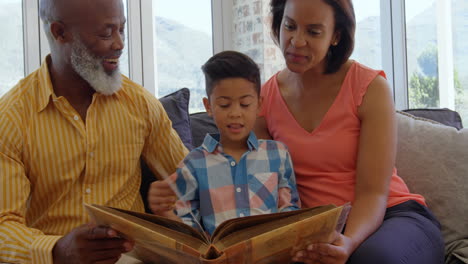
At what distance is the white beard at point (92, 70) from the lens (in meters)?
1.49

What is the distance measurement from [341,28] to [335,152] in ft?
1.42

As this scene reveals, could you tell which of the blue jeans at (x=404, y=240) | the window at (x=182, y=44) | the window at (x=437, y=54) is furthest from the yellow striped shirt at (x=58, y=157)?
the window at (x=437, y=54)

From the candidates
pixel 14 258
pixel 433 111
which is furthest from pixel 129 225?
pixel 433 111

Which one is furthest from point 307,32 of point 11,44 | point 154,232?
point 11,44

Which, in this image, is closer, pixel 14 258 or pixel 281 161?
pixel 14 258

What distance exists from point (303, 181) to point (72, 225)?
2.44 feet

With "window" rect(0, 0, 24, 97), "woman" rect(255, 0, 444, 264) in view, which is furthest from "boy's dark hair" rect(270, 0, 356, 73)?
"window" rect(0, 0, 24, 97)

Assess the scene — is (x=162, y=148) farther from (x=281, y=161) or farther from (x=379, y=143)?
(x=379, y=143)

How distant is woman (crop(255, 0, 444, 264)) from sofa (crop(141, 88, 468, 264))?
0.19 meters

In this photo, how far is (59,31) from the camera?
61.1 inches

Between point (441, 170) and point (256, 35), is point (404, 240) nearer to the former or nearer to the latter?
point (441, 170)

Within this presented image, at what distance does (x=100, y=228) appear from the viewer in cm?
107

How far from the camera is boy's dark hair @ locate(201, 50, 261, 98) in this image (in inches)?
58.4

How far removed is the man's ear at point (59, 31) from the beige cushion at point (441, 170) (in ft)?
4.17
